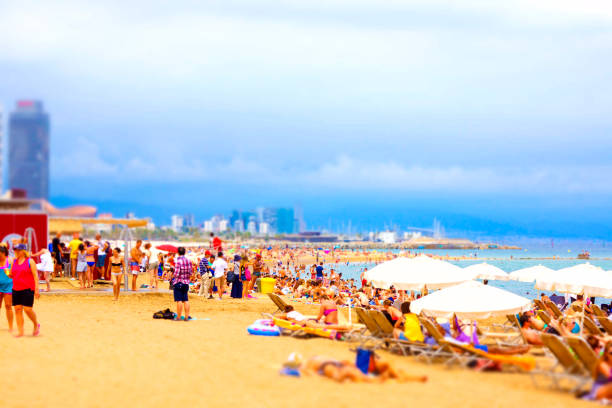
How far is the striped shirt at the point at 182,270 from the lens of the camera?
12562 mm

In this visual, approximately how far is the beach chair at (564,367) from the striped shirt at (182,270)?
7.06 meters

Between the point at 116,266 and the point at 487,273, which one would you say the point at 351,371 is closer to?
the point at 116,266

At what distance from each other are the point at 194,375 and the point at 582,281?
8246 millimetres

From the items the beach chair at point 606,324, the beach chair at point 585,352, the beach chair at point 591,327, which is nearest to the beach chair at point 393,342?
the beach chair at point 585,352

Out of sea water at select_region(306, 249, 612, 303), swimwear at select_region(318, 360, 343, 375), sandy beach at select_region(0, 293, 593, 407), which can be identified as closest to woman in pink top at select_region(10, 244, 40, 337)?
sandy beach at select_region(0, 293, 593, 407)

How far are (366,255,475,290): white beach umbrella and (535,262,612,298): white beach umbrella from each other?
7.55 ft

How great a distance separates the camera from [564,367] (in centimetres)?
776

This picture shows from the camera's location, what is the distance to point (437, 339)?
8.95 metres

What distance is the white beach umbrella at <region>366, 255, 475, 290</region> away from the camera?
11609 millimetres

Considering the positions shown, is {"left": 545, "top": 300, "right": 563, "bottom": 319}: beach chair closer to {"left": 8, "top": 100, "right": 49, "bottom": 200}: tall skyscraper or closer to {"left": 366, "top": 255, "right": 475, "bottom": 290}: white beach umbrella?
{"left": 366, "top": 255, "right": 475, "bottom": 290}: white beach umbrella

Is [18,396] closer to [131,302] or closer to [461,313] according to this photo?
[461,313]

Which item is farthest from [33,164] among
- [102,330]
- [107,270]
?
[102,330]

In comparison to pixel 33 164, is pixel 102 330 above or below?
below

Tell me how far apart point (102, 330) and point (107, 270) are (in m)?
9.99
